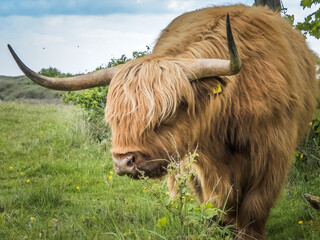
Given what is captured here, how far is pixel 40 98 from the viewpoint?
16.7m

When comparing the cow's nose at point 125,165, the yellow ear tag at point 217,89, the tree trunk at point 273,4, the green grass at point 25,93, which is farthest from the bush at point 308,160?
the green grass at point 25,93

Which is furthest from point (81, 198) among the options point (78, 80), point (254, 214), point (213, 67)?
point (213, 67)

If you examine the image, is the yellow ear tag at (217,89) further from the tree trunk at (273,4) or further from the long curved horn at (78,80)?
the tree trunk at (273,4)

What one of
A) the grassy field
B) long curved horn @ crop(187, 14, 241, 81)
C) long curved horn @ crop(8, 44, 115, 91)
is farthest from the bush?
long curved horn @ crop(8, 44, 115, 91)

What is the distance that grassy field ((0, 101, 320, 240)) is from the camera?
3529mm

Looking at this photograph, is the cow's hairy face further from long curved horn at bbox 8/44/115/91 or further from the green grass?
the green grass

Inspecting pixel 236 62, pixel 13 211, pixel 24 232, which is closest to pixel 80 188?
pixel 13 211

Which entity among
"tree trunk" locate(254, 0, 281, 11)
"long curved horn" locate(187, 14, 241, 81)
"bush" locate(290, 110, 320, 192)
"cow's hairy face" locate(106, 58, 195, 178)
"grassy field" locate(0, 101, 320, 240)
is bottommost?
"grassy field" locate(0, 101, 320, 240)

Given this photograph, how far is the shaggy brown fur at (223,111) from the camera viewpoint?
3029 mm

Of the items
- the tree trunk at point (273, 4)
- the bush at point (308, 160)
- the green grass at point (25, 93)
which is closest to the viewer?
the bush at point (308, 160)

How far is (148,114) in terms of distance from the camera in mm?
2951

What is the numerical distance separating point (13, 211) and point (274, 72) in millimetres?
3009

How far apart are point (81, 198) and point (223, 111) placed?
8.52 ft

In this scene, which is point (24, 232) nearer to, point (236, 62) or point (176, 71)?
point (176, 71)
